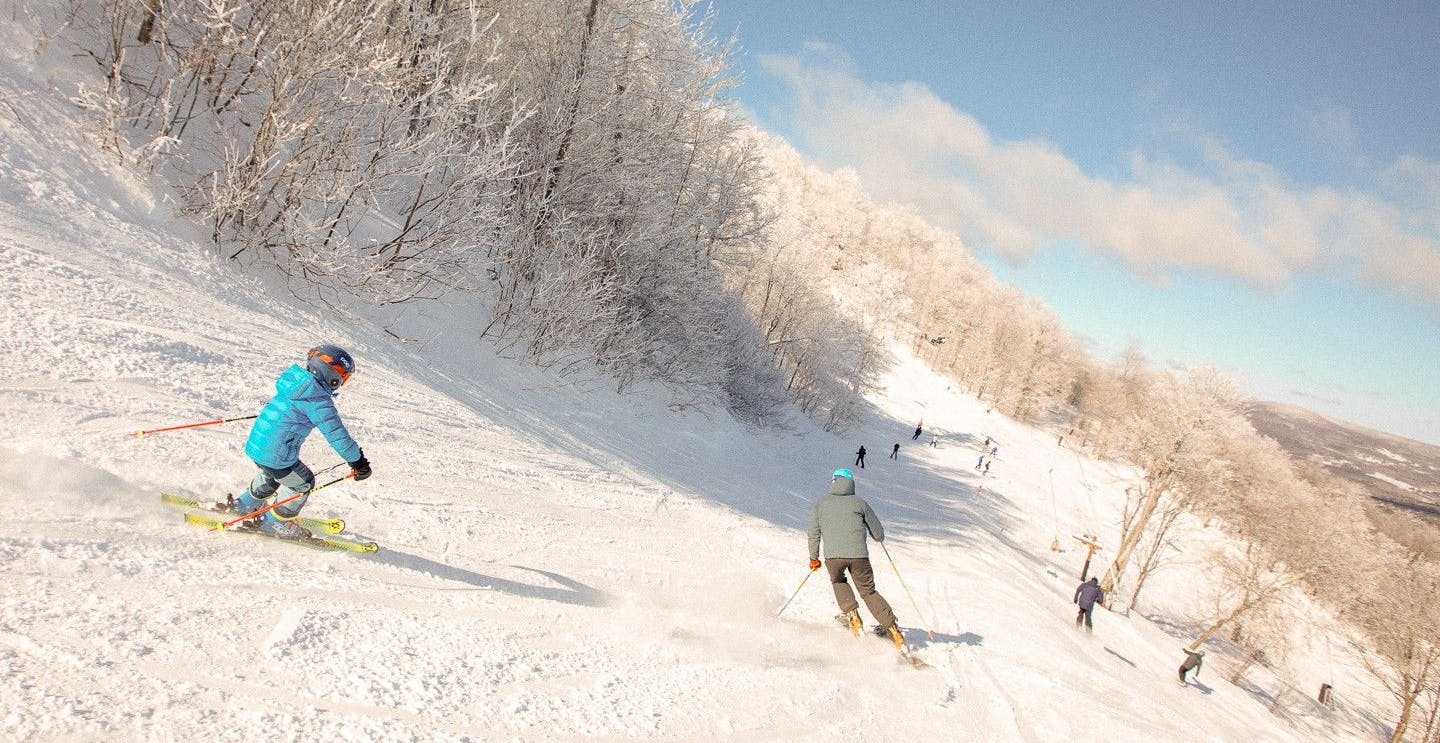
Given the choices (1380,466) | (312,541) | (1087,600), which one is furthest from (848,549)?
(1380,466)

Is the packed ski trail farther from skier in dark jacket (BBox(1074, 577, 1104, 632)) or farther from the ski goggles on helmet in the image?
the ski goggles on helmet

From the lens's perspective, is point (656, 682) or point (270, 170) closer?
point (656, 682)

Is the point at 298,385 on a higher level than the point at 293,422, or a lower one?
higher

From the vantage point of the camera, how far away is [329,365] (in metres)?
4.32

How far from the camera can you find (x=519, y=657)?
3.99 meters

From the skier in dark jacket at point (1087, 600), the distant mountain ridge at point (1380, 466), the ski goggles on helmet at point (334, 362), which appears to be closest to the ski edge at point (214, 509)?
the ski goggles on helmet at point (334, 362)

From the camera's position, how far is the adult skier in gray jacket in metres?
6.20

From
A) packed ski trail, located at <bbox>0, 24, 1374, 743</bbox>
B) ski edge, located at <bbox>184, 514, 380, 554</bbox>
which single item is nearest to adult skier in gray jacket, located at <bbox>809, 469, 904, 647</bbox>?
packed ski trail, located at <bbox>0, 24, 1374, 743</bbox>

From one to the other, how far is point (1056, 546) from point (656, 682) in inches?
1197

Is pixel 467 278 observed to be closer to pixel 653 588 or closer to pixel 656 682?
pixel 653 588

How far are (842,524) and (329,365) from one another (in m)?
4.72

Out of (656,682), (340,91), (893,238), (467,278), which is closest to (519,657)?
(656,682)

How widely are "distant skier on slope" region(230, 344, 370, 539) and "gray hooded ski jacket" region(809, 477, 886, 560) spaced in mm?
4208

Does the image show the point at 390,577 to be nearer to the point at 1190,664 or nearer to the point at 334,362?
the point at 334,362
